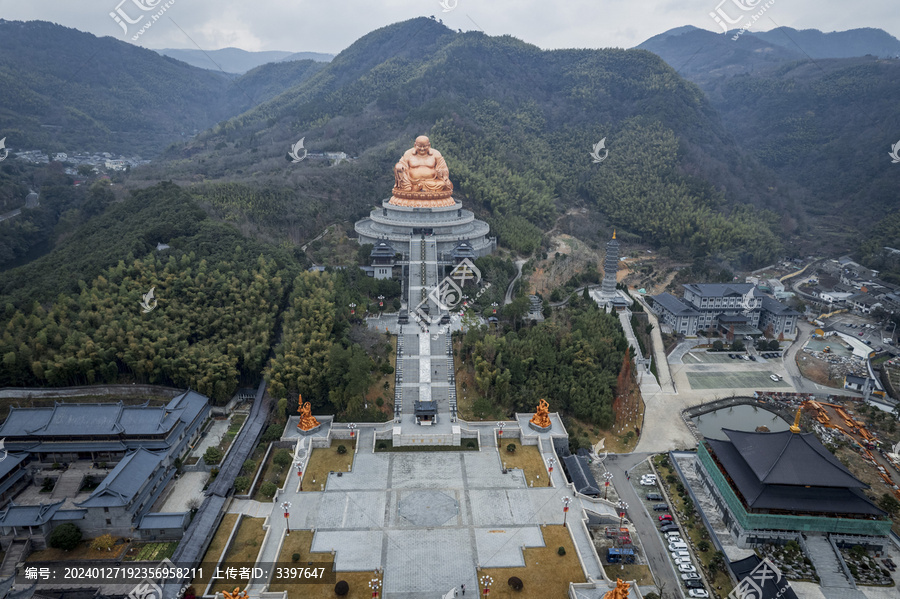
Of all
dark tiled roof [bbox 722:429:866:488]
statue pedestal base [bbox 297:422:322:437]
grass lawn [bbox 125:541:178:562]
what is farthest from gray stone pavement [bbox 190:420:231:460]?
dark tiled roof [bbox 722:429:866:488]

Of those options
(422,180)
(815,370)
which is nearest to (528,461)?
(815,370)

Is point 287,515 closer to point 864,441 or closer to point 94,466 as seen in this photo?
point 94,466

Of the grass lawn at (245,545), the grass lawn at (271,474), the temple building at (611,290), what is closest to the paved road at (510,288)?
the temple building at (611,290)

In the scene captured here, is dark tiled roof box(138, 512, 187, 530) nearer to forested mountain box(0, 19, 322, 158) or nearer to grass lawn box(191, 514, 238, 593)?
grass lawn box(191, 514, 238, 593)

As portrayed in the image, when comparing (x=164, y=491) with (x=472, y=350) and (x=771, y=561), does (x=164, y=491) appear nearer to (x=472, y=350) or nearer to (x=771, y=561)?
(x=472, y=350)

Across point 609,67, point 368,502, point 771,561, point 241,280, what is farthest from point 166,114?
point 771,561

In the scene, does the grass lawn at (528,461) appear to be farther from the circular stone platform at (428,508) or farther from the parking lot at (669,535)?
the parking lot at (669,535)
